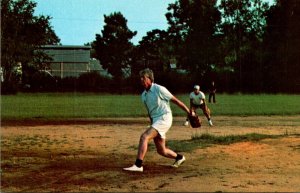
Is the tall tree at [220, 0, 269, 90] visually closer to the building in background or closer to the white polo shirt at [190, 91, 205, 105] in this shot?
the building in background

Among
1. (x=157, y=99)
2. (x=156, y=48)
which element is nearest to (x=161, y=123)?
(x=157, y=99)

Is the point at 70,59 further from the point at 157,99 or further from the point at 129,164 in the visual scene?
the point at 157,99

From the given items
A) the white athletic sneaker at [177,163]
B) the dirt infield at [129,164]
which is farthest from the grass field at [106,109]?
the white athletic sneaker at [177,163]

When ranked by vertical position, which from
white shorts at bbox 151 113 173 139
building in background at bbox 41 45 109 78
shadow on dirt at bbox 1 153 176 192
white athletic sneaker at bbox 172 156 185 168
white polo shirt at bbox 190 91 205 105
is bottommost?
shadow on dirt at bbox 1 153 176 192

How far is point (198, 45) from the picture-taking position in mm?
72625

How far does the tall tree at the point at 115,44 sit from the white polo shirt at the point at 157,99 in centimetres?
7134

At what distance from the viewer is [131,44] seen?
83875mm

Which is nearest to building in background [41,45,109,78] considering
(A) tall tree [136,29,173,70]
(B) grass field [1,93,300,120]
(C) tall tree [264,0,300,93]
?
(A) tall tree [136,29,173,70]

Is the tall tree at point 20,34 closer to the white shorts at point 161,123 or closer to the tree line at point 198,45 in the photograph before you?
the tree line at point 198,45

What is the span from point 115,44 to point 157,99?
2948 inches

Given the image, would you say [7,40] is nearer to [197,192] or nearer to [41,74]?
[41,74]

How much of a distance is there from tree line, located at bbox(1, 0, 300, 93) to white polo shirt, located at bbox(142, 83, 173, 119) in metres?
49.6

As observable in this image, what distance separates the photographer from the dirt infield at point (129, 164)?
25.5 feet

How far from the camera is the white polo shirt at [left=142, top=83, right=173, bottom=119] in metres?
9.00
